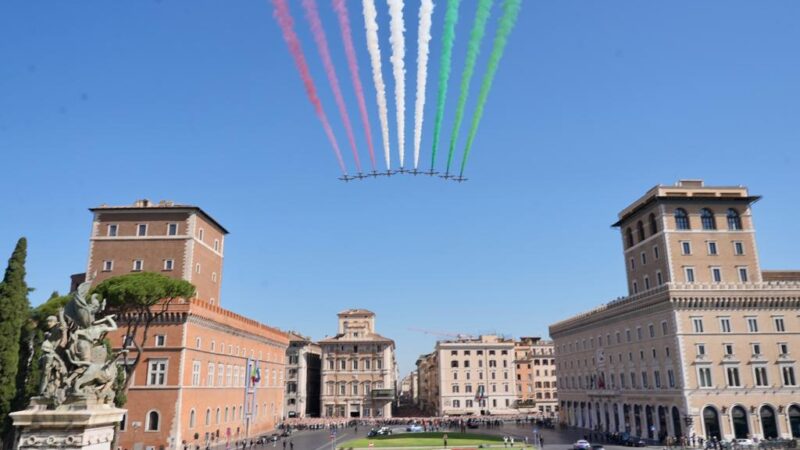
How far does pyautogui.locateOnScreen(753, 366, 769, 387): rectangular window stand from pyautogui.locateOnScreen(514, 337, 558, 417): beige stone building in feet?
218

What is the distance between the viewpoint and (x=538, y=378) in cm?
11844

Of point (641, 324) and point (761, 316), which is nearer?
point (761, 316)

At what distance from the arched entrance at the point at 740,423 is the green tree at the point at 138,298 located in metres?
48.9

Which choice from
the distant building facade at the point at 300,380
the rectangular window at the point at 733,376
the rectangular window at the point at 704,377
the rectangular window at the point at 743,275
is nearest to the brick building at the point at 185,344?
the distant building facade at the point at 300,380

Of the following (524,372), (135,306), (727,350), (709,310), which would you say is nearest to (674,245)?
(709,310)

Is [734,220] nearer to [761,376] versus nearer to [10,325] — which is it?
[761,376]

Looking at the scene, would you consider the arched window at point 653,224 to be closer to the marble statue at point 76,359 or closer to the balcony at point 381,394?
the balcony at point 381,394

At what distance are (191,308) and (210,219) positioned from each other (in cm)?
1547

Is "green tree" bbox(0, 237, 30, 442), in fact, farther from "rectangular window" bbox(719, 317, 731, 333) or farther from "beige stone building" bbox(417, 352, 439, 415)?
"beige stone building" bbox(417, 352, 439, 415)

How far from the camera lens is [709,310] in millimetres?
53375

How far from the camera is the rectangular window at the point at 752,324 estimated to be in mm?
53312

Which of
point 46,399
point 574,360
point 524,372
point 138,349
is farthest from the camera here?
point 524,372

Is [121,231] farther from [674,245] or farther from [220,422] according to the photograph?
[674,245]

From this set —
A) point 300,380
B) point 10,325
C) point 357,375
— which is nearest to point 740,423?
point 10,325
